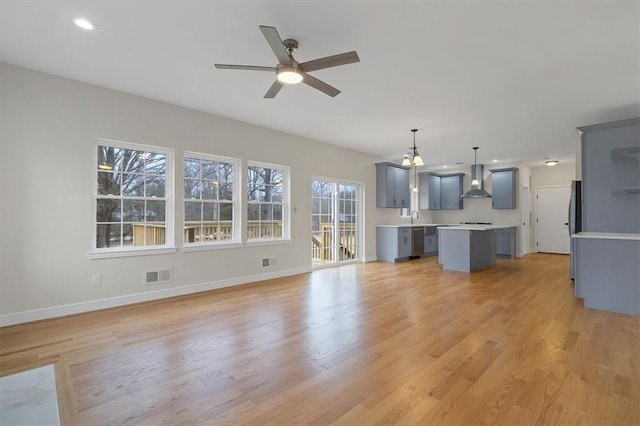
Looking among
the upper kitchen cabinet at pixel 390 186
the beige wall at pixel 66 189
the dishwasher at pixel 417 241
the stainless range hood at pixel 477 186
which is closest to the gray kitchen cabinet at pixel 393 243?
the dishwasher at pixel 417 241

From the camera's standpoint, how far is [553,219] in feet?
29.6

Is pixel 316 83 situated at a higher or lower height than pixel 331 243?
higher

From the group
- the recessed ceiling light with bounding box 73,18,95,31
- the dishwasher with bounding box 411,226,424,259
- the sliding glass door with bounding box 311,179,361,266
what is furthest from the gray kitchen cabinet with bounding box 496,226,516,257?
the recessed ceiling light with bounding box 73,18,95,31

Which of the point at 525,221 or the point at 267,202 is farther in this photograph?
the point at 525,221

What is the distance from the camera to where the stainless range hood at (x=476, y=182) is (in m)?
7.67

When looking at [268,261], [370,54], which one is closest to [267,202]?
[268,261]

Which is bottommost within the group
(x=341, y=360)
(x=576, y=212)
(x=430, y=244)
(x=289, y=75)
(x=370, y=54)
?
(x=341, y=360)

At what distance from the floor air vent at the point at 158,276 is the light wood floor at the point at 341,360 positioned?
0.39 m

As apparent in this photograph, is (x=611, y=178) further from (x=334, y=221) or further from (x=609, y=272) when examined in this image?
(x=334, y=221)

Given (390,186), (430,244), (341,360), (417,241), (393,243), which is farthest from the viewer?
(430,244)

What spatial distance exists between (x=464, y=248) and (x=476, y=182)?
230 centimetres

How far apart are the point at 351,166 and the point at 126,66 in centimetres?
486

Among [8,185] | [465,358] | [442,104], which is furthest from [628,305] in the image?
[8,185]

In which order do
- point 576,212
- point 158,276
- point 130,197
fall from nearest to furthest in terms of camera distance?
point 130,197
point 158,276
point 576,212
